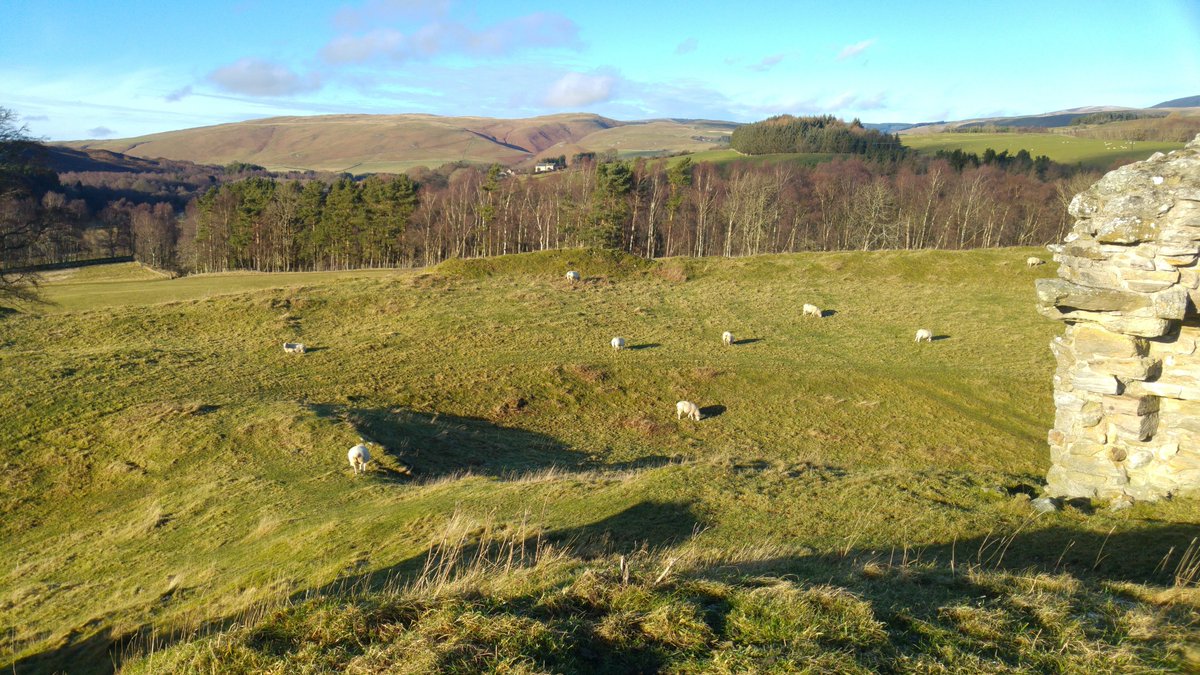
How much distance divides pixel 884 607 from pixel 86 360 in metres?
A: 31.1

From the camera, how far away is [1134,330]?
1248 cm

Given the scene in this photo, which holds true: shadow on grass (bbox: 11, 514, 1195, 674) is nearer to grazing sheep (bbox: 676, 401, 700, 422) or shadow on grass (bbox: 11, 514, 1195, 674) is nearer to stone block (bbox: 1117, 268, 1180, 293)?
stone block (bbox: 1117, 268, 1180, 293)

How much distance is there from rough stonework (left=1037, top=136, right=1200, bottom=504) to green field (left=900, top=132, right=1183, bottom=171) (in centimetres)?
11233

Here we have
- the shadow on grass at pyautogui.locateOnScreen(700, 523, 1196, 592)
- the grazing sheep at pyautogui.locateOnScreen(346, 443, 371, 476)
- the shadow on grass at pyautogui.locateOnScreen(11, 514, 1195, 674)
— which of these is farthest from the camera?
the grazing sheep at pyautogui.locateOnScreen(346, 443, 371, 476)

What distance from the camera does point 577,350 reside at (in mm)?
32875

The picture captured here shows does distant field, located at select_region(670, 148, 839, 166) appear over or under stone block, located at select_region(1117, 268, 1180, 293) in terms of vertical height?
over

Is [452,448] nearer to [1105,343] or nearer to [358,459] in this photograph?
[358,459]

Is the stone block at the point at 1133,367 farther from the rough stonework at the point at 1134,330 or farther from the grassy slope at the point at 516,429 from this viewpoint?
the grassy slope at the point at 516,429

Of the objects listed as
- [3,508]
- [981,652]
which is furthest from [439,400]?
[981,652]

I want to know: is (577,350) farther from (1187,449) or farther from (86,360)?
(1187,449)

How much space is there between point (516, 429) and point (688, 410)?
22.4ft

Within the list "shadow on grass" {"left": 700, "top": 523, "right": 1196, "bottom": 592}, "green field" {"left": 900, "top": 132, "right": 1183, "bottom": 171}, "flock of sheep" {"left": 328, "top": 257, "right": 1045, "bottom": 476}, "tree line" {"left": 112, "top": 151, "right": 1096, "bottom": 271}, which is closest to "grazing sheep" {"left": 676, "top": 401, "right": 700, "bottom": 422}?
"flock of sheep" {"left": 328, "top": 257, "right": 1045, "bottom": 476}

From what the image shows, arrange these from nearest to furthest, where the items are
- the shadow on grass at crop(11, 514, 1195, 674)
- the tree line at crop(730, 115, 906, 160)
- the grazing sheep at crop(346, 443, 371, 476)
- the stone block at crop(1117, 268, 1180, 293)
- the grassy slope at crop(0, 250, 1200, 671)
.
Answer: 1. the shadow on grass at crop(11, 514, 1195, 674)
2. the grassy slope at crop(0, 250, 1200, 671)
3. the stone block at crop(1117, 268, 1180, 293)
4. the grazing sheep at crop(346, 443, 371, 476)
5. the tree line at crop(730, 115, 906, 160)

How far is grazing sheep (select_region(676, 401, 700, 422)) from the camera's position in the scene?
1051 inches
